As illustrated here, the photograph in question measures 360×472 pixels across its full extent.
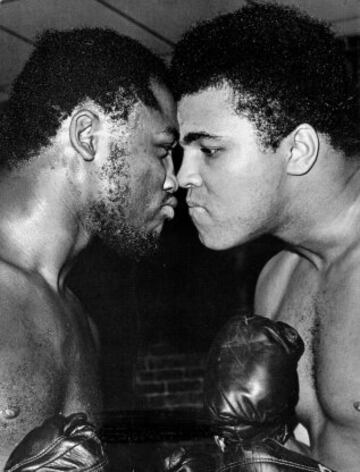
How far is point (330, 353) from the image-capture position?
1.36 meters

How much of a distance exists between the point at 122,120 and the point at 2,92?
1932mm

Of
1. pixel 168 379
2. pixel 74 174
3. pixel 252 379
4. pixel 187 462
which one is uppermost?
pixel 74 174

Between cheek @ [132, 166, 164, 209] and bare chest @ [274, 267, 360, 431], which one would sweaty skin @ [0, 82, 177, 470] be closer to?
cheek @ [132, 166, 164, 209]

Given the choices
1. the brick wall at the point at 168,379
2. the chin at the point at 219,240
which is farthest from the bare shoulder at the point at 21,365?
the brick wall at the point at 168,379

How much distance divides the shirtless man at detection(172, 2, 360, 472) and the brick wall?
2558 millimetres

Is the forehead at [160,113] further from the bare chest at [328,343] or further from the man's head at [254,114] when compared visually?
the bare chest at [328,343]

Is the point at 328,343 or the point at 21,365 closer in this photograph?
the point at 21,365

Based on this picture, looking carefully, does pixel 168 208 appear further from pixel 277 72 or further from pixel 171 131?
pixel 277 72

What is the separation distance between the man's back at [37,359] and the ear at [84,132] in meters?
0.26

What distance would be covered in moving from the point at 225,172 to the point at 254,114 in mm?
121

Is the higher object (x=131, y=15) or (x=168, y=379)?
(x=131, y=15)

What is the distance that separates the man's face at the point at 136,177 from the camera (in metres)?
1.47

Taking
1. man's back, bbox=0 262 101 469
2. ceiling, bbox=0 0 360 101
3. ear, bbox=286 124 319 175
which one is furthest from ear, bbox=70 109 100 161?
ceiling, bbox=0 0 360 101

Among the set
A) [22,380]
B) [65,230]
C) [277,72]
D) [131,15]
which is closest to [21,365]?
[22,380]
